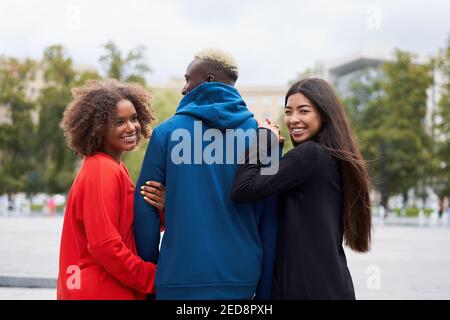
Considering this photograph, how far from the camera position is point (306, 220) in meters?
2.51

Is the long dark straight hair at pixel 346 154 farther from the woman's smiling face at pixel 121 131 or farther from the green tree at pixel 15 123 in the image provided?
the green tree at pixel 15 123

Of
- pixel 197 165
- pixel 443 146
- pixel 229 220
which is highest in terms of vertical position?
pixel 443 146

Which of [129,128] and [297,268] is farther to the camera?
[129,128]

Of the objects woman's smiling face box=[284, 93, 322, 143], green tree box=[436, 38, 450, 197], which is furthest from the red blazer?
green tree box=[436, 38, 450, 197]

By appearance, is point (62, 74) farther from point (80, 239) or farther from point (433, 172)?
point (80, 239)

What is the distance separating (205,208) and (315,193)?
49 centimetres

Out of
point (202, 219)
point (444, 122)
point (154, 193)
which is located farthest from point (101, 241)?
point (444, 122)

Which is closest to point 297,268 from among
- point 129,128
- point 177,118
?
point 177,118

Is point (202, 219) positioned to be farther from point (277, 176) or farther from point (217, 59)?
point (217, 59)

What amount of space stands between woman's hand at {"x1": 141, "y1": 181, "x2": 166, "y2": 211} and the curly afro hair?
393mm

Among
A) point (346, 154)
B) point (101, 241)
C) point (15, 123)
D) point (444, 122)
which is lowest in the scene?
point (101, 241)
